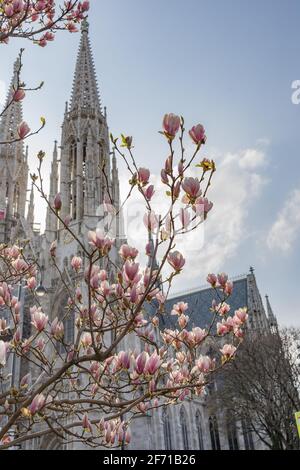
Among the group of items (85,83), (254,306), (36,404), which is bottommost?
(36,404)

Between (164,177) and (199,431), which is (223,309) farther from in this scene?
(199,431)

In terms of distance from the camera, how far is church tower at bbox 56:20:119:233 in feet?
105

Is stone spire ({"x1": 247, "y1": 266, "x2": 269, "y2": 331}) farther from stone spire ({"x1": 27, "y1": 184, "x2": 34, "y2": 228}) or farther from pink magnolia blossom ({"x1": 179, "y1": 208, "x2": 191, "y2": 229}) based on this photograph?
pink magnolia blossom ({"x1": 179, "y1": 208, "x2": 191, "y2": 229})

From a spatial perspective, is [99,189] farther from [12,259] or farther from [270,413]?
[12,259]

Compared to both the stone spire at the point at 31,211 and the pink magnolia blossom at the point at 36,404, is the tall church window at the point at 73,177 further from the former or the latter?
the pink magnolia blossom at the point at 36,404

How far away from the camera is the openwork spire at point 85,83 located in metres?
38.3

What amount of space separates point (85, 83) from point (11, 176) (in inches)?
440

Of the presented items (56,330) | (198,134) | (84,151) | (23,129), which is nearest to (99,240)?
(198,134)

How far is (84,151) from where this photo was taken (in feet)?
116

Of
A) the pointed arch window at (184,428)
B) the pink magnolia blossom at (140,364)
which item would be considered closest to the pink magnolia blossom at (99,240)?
the pink magnolia blossom at (140,364)

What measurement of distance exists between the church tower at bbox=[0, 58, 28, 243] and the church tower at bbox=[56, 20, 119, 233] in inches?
201

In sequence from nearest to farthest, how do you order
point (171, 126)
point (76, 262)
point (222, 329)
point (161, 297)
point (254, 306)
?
point (171, 126) → point (161, 297) → point (222, 329) → point (76, 262) → point (254, 306)
